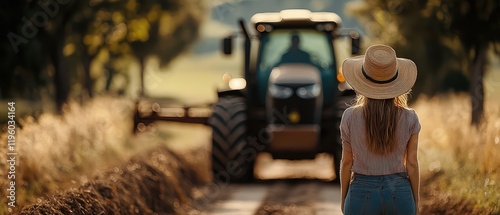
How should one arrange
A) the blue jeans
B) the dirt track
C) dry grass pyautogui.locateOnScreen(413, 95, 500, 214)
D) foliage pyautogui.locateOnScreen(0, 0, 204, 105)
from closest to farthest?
1. the blue jeans
2. the dirt track
3. dry grass pyautogui.locateOnScreen(413, 95, 500, 214)
4. foliage pyautogui.locateOnScreen(0, 0, 204, 105)

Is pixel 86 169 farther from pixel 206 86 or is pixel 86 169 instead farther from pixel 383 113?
pixel 206 86

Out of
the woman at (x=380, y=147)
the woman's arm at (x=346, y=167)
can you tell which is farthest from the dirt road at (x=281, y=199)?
the woman at (x=380, y=147)

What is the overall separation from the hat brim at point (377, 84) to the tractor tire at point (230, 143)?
11.4 meters

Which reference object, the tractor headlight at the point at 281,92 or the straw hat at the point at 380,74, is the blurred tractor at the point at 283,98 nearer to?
the tractor headlight at the point at 281,92

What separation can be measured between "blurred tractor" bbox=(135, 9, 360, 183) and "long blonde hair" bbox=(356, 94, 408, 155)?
11.3 m

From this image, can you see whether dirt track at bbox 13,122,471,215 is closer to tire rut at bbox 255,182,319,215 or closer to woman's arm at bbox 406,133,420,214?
tire rut at bbox 255,182,319,215

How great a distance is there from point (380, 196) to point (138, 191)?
6.86 m

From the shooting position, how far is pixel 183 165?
19.9 m

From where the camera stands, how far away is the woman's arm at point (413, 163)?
7.52m

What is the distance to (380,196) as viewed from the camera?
7.36m

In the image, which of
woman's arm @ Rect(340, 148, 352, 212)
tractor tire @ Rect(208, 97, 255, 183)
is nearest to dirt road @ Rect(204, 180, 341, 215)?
tractor tire @ Rect(208, 97, 255, 183)

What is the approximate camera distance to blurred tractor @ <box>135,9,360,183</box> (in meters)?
19.2

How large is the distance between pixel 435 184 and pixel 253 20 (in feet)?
16.8

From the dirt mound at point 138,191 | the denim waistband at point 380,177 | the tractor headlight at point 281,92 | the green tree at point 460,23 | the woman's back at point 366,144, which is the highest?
the green tree at point 460,23
